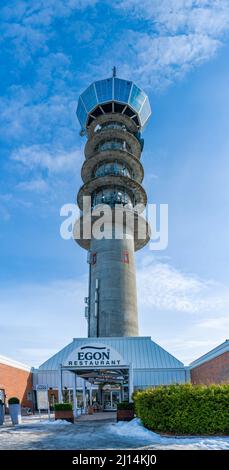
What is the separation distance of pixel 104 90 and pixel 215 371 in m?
41.4

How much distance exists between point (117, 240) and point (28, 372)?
53.1ft

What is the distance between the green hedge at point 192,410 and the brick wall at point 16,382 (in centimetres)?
1686

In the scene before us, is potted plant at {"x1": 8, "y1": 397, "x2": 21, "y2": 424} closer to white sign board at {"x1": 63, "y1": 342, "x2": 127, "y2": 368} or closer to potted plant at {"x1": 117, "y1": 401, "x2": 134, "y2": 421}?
white sign board at {"x1": 63, "y1": 342, "x2": 127, "y2": 368}

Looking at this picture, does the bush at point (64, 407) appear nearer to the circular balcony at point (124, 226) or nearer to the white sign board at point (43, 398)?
the white sign board at point (43, 398)

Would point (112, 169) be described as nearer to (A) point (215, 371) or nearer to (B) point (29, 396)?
→ (B) point (29, 396)

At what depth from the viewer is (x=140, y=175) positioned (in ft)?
165

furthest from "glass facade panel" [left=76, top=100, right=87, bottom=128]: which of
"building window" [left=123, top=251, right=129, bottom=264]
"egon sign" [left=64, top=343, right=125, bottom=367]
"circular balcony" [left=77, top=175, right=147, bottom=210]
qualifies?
"egon sign" [left=64, top=343, right=125, bottom=367]

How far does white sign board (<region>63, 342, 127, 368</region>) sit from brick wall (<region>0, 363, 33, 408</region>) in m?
8.53

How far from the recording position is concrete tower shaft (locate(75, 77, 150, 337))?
132 ft

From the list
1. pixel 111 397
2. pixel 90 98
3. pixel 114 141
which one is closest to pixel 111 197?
pixel 114 141

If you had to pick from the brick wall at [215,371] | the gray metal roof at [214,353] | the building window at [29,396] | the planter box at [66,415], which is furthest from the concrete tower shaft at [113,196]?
the planter box at [66,415]

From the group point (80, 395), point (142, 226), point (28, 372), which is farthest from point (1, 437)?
point (142, 226)

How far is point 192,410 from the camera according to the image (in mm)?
13812
